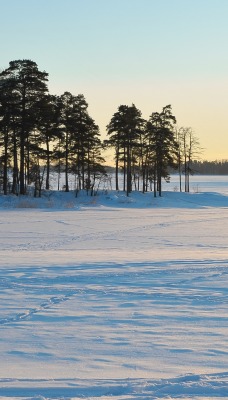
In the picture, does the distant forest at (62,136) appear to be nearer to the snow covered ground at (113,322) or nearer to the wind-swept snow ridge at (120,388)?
the snow covered ground at (113,322)

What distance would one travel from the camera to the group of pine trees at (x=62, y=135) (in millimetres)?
43625

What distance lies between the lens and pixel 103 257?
1489 cm

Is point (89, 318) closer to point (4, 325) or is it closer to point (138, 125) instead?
point (4, 325)

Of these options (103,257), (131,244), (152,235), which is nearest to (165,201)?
(152,235)

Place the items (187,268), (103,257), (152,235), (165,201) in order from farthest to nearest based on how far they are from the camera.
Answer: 1. (165,201)
2. (152,235)
3. (103,257)
4. (187,268)

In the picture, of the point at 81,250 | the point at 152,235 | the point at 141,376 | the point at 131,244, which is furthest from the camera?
the point at 152,235

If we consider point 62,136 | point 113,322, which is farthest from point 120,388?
point 62,136

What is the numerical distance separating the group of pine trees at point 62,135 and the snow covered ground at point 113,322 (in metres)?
27.5

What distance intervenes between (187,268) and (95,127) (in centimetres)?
4562

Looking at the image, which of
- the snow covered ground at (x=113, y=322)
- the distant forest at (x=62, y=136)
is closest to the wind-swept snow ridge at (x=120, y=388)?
the snow covered ground at (x=113, y=322)

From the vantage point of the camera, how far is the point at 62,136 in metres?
50.9

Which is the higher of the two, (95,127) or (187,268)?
(95,127)

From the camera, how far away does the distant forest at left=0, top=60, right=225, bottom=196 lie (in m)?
43.6

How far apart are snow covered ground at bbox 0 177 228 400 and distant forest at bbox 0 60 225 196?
90.1ft
